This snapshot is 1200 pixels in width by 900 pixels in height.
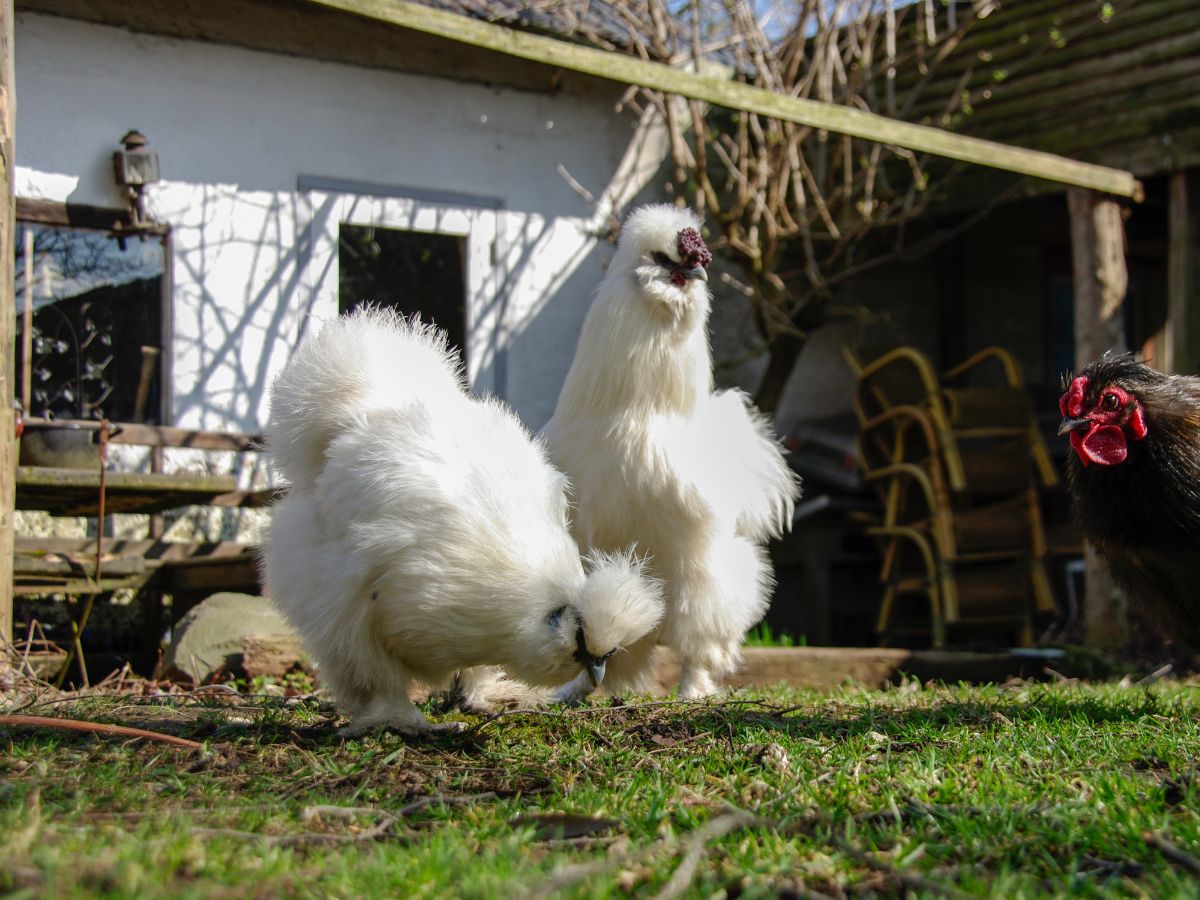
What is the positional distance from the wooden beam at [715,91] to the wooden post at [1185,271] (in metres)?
0.56

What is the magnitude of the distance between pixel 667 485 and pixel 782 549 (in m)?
6.72

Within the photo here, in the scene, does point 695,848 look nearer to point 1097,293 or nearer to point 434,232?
point 1097,293

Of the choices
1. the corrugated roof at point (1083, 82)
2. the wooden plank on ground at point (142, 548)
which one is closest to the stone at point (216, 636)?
the wooden plank on ground at point (142, 548)

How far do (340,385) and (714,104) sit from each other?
3.75 meters

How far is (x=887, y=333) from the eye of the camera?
13.0 metres

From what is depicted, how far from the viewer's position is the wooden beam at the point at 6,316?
5301mm

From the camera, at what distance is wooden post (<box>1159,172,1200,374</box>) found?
30.1ft

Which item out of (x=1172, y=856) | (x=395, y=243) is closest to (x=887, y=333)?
(x=395, y=243)

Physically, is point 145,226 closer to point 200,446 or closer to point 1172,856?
point 200,446

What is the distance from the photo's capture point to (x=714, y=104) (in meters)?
7.38

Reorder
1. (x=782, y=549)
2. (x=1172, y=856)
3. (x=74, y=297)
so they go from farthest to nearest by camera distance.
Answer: (x=782, y=549), (x=74, y=297), (x=1172, y=856)

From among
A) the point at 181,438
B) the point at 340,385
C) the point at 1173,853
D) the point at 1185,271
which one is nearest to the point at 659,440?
the point at 340,385

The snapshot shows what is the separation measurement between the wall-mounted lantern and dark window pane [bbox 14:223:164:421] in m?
0.43

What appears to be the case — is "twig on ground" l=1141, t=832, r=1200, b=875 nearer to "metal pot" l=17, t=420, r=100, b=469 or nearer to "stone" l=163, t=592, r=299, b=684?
"stone" l=163, t=592, r=299, b=684
